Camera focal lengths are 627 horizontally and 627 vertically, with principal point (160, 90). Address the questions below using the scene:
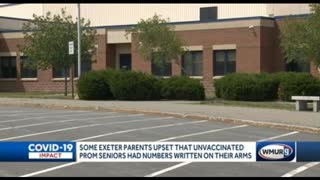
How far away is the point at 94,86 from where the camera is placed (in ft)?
102

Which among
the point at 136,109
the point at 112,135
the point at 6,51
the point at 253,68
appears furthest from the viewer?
the point at 6,51

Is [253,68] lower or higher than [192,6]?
lower

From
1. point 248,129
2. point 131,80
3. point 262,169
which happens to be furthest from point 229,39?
point 262,169

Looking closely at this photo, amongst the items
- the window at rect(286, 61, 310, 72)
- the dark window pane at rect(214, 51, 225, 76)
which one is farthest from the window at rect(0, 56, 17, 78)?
the window at rect(286, 61, 310, 72)

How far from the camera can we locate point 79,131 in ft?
52.3

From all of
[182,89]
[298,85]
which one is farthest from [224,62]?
[298,85]

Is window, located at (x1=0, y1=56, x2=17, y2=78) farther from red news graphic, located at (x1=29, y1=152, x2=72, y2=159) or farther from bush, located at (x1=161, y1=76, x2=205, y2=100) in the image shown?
red news graphic, located at (x1=29, y1=152, x2=72, y2=159)

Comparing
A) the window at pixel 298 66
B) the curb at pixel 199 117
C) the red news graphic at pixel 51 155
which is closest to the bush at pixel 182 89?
the curb at pixel 199 117

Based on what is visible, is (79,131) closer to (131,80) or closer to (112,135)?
(112,135)

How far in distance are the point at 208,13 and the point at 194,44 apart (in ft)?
39.3

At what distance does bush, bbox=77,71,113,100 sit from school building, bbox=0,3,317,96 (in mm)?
10034

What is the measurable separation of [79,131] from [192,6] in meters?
38.0

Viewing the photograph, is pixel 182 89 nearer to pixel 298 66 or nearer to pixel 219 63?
pixel 219 63

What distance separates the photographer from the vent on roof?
51125 mm
